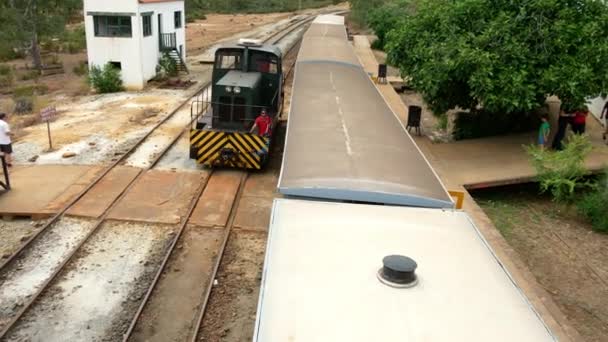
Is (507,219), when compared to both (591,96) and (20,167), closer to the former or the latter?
(591,96)

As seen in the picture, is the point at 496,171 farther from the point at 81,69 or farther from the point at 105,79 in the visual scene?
the point at 81,69

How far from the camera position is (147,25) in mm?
22797

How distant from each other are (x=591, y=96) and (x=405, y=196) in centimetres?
808

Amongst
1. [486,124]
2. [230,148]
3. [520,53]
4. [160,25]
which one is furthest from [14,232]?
[160,25]

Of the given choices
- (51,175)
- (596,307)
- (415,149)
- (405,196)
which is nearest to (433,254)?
(405,196)

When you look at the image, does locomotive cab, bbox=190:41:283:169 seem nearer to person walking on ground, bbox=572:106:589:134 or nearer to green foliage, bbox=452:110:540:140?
green foliage, bbox=452:110:540:140

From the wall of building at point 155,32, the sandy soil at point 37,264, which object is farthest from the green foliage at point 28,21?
the sandy soil at point 37,264

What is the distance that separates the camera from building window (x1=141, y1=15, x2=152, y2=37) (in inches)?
883

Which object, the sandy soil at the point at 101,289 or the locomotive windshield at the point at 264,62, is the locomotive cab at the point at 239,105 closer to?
the locomotive windshield at the point at 264,62

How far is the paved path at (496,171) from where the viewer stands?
7.51 meters

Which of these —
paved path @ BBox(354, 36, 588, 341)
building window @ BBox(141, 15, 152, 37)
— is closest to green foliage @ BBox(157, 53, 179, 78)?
building window @ BBox(141, 15, 152, 37)

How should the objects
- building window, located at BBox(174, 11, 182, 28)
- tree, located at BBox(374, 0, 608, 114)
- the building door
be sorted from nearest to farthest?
tree, located at BBox(374, 0, 608, 114) < the building door < building window, located at BBox(174, 11, 182, 28)

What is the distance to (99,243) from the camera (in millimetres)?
9117

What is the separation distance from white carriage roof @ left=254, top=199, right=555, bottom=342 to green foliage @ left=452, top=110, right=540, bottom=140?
30.7 ft
